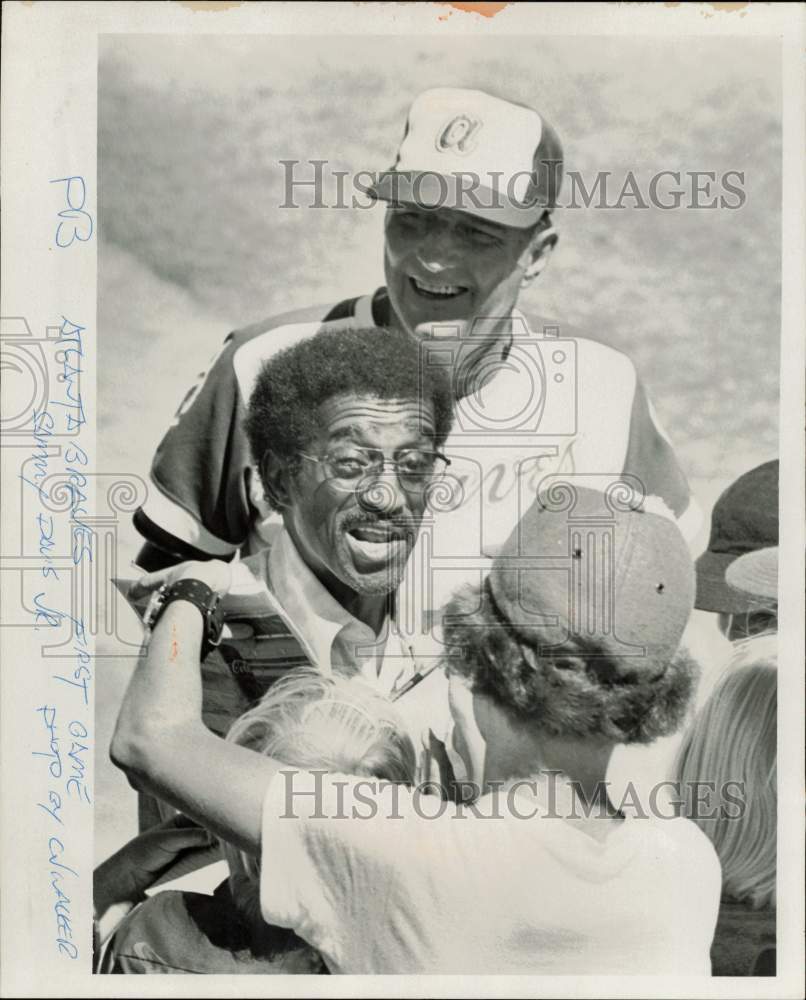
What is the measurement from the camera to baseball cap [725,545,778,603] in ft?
9.20

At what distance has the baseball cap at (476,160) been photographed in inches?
109

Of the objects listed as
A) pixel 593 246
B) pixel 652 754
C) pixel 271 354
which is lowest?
pixel 652 754

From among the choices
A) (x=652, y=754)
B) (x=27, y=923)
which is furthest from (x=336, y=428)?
(x=27, y=923)

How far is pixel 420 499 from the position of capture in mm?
2777

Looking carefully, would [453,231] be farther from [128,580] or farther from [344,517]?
[128,580]

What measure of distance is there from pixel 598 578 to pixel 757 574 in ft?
1.40

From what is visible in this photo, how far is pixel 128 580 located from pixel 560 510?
1120 millimetres

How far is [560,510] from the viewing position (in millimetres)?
2777
